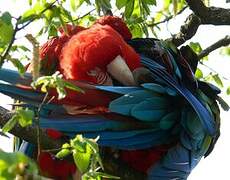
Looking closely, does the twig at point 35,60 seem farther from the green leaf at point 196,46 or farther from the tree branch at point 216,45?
the green leaf at point 196,46

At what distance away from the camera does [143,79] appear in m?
1.61

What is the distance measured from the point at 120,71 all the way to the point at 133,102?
0.14 m

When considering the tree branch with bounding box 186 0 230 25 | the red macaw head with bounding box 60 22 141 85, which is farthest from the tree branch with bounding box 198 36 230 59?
the red macaw head with bounding box 60 22 141 85

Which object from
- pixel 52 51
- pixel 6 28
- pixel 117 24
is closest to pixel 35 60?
pixel 6 28

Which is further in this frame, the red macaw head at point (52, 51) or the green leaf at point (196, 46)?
the green leaf at point (196, 46)

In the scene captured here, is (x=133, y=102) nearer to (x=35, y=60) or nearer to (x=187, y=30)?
(x=35, y=60)

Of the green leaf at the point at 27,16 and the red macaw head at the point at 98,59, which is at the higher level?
the green leaf at the point at 27,16

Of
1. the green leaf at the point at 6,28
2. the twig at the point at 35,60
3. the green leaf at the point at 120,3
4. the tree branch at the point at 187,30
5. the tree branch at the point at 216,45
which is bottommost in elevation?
the tree branch at the point at 216,45

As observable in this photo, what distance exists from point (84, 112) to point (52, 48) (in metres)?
0.36

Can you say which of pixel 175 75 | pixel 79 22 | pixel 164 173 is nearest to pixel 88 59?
pixel 175 75

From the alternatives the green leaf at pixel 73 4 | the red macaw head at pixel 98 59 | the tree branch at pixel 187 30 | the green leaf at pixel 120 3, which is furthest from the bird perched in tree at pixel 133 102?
the green leaf at pixel 73 4

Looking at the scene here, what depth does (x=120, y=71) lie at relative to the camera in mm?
1589

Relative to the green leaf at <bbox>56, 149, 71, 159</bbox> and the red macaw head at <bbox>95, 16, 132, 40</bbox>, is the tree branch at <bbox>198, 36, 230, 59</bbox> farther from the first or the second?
the green leaf at <bbox>56, 149, 71, 159</bbox>

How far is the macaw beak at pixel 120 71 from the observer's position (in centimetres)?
159
